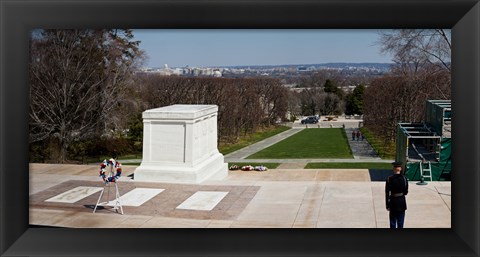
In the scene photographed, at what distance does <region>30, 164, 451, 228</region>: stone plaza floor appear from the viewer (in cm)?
812

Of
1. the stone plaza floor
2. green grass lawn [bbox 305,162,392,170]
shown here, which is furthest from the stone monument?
green grass lawn [bbox 305,162,392,170]

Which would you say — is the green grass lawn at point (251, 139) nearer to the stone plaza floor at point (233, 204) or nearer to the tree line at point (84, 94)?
the tree line at point (84, 94)

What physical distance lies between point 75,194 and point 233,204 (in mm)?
2994

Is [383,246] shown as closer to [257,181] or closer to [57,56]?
[257,181]

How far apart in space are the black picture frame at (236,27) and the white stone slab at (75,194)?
10.6ft

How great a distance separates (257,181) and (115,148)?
363 inches

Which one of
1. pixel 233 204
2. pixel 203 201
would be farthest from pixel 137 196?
pixel 233 204

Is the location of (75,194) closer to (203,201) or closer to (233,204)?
(203,201)

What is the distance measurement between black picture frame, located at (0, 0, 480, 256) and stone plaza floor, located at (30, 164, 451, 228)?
1.40 meters

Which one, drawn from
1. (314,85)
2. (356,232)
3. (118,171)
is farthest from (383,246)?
(314,85)

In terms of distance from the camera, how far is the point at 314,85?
3662 cm

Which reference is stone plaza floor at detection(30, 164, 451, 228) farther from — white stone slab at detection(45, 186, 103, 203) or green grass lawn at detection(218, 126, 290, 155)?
green grass lawn at detection(218, 126, 290, 155)

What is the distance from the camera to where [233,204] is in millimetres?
9312

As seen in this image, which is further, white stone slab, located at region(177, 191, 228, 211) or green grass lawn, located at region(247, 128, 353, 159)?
green grass lawn, located at region(247, 128, 353, 159)
